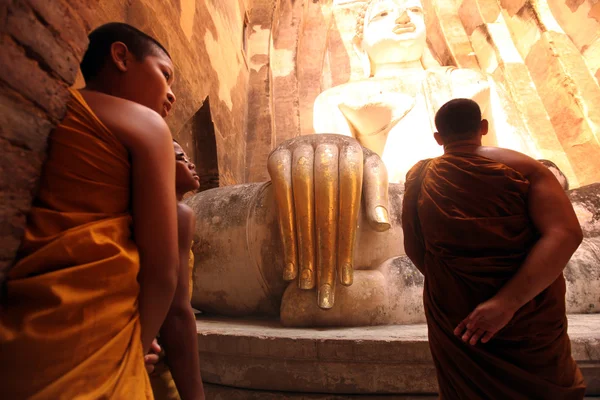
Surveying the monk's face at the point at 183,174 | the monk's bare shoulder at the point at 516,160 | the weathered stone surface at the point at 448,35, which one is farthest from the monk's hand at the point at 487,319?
the weathered stone surface at the point at 448,35

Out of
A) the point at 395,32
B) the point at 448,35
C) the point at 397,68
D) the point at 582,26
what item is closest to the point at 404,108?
the point at 397,68

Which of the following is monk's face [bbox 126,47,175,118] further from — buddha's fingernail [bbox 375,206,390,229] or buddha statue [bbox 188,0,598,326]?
buddha's fingernail [bbox 375,206,390,229]

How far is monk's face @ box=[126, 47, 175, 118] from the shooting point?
716 millimetres

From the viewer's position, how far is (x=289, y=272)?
1586 mm

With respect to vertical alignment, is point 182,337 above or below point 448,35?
below

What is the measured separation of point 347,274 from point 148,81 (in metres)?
1.11

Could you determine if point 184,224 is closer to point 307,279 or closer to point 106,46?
point 106,46

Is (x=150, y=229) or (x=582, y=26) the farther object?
(x=582, y=26)

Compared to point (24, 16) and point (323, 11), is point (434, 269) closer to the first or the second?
point (24, 16)

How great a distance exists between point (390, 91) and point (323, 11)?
165 inches

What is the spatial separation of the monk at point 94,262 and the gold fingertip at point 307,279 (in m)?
0.99

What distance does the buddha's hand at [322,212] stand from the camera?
1.57m

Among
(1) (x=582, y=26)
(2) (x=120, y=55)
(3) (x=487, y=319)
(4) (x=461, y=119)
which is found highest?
(1) (x=582, y=26)

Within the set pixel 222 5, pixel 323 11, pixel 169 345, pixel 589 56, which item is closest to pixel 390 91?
pixel 222 5
